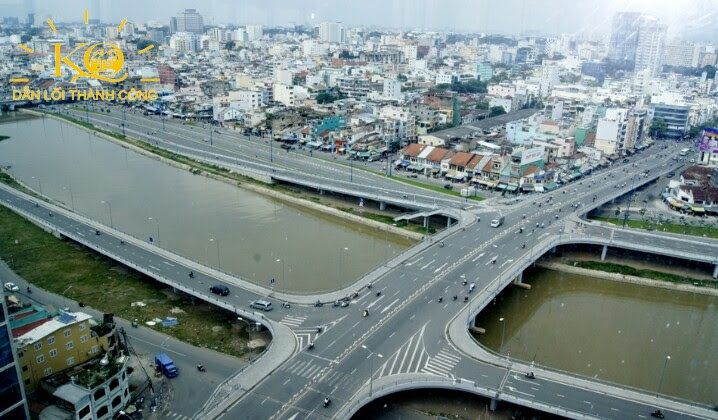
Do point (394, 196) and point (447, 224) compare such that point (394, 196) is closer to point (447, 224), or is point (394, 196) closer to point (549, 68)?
point (447, 224)

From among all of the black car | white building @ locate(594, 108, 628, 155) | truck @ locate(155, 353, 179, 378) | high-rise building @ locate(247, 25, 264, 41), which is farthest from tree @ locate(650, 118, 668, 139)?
high-rise building @ locate(247, 25, 264, 41)

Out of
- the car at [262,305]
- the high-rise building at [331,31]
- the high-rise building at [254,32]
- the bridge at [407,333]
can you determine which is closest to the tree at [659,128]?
the bridge at [407,333]

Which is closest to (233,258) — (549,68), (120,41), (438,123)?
(438,123)

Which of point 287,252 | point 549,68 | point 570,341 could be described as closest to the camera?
point 570,341

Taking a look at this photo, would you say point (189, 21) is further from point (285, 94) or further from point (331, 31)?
point (285, 94)

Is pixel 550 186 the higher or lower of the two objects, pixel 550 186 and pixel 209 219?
the higher

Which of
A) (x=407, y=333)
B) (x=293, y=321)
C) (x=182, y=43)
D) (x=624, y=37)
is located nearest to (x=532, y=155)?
(x=407, y=333)
